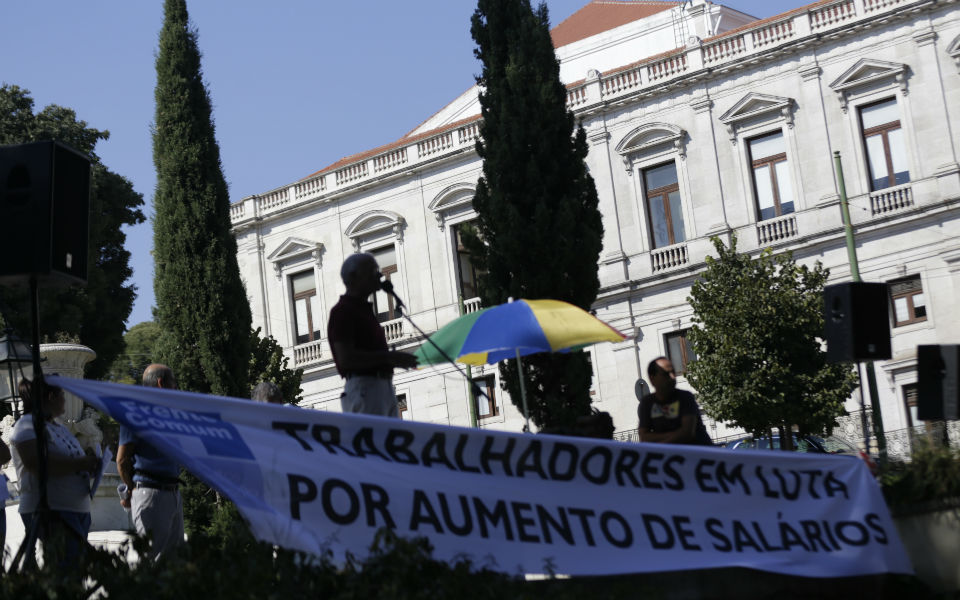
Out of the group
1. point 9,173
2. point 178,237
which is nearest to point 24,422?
point 9,173

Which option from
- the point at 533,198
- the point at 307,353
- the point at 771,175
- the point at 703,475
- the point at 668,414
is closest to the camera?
the point at 703,475

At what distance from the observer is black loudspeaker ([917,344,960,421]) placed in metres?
7.99

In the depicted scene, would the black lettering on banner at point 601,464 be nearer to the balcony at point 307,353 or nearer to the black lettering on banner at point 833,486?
the black lettering on banner at point 833,486

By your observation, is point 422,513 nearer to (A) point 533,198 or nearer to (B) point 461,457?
(B) point 461,457

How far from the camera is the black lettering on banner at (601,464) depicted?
20.2ft

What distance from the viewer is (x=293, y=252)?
37.6 meters

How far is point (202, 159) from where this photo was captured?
22156 millimetres

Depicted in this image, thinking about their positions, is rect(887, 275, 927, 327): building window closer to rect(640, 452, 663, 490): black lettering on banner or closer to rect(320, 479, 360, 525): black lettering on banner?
rect(640, 452, 663, 490): black lettering on banner

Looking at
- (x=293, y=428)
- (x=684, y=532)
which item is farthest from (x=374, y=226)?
(x=293, y=428)

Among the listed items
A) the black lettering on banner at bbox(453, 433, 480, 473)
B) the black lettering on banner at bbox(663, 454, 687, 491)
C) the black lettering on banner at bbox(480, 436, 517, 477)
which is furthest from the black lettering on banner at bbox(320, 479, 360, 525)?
the black lettering on banner at bbox(663, 454, 687, 491)

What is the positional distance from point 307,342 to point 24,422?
30348 mm

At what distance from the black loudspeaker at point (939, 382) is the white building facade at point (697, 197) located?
19.4 m

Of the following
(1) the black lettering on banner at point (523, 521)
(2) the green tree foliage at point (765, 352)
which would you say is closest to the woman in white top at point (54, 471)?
(1) the black lettering on banner at point (523, 521)

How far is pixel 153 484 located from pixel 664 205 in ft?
81.8
